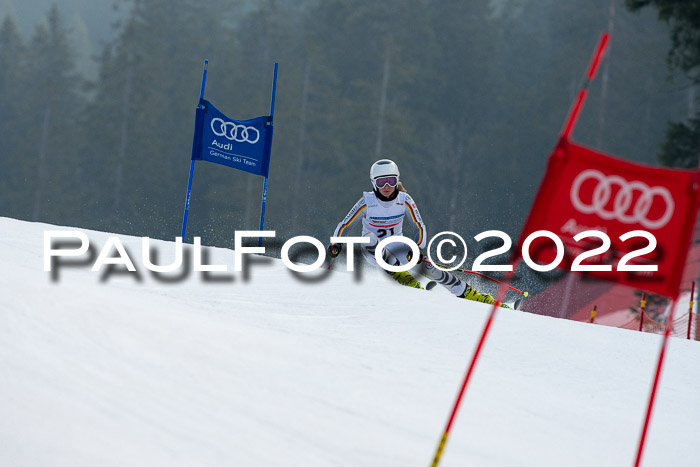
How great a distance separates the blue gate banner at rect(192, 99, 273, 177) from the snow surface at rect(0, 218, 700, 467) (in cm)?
307

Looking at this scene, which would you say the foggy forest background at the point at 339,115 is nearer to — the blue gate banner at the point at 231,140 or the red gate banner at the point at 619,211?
the blue gate banner at the point at 231,140

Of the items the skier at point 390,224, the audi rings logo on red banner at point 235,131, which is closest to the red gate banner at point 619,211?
the skier at point 390,224

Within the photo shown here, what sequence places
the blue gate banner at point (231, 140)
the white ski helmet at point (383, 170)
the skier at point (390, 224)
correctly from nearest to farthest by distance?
the white ski helmet at point (383, 170)
the skier at point (390, 224)
the blue gate banner at point (231, 140)

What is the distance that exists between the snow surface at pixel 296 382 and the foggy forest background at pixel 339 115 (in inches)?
1091

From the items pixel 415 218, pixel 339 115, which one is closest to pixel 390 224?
pixel 415 218

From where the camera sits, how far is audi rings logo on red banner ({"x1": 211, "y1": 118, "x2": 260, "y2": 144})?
30.9 ft

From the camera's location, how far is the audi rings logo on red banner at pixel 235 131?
9.41m

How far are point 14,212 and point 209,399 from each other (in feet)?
124

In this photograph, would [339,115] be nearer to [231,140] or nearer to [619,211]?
[231,140]

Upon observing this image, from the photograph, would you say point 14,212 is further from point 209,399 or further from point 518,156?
point 209,399

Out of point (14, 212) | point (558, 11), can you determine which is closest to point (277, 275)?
point (14, 212)

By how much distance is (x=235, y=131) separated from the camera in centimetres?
946

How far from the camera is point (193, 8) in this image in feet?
146

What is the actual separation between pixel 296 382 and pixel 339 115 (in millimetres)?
32415
